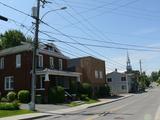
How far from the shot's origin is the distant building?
63625mm

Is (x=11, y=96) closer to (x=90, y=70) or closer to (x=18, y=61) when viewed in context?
(x=18, y=61)

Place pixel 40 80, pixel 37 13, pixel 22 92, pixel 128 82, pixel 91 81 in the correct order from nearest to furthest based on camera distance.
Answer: pixel 37 13 < pixel 22 92 < pixel 40 80 < pixel 91 81 < pixel 128 82

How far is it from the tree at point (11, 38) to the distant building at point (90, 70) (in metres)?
13.8

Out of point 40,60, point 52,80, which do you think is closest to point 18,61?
point 40,60

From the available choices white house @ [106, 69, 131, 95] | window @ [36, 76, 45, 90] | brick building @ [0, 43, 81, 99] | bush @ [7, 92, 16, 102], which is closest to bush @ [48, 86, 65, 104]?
brick building @ [0, 43, 81, 99]

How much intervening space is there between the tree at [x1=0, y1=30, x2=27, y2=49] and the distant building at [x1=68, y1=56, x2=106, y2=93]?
13.8 m

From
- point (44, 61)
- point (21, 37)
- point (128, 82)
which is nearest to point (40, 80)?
point (44, 61)

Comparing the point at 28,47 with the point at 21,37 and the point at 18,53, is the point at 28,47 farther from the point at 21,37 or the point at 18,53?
the point at 21,37

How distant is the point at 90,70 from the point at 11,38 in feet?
70.1

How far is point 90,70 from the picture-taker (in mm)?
64062

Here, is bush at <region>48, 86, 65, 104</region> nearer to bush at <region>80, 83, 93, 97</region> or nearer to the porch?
the porch

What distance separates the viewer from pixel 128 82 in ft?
317

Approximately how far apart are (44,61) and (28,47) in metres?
3.23

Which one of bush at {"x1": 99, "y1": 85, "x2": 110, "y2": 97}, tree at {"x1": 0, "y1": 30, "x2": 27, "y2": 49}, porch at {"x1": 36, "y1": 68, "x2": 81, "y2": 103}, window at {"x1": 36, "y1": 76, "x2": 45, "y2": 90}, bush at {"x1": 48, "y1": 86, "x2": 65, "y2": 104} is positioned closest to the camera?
bush at {"x1": 48, "y1": 86, "x2": 65, "y2": 104}
